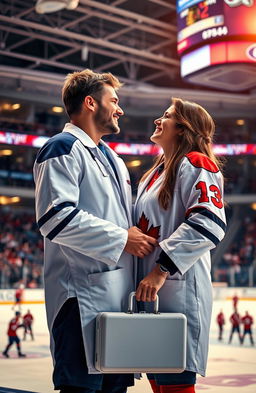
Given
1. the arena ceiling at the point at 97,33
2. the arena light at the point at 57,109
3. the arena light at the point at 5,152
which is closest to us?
the arena ceiling at the point at 97,33

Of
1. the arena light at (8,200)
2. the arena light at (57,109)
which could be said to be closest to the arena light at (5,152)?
the arena light at (8,200)

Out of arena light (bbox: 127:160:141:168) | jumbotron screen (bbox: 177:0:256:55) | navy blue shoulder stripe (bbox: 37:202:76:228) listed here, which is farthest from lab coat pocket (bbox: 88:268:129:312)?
arena light (bbox: 127:160:141:168)

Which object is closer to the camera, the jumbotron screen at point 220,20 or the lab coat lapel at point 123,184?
the lab coat lapel at point 123,184

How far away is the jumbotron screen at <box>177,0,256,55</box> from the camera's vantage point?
1221 centimetres

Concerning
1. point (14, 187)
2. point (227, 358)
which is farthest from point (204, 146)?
point (14, 187)

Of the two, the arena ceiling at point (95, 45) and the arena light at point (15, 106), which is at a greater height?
the arena ceiling at point (95, 45)

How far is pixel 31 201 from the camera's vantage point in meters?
27.8

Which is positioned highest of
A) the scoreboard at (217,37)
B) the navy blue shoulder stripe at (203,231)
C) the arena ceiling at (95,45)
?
the arena ceiling at (95,45)

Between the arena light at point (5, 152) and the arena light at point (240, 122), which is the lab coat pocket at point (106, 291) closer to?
the arena light at point (5, 152)

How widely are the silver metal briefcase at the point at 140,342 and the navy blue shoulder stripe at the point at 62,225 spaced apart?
0.31m

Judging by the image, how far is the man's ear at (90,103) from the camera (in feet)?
7.98

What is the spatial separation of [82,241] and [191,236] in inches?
14.6

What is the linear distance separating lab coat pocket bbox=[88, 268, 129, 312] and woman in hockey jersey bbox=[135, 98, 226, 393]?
0.31ft

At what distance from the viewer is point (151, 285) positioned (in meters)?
2.22
